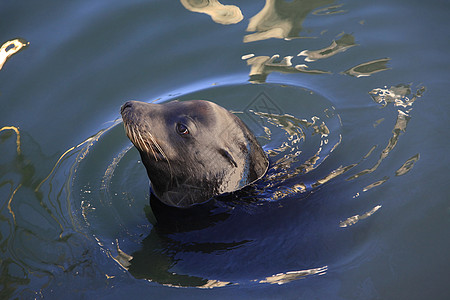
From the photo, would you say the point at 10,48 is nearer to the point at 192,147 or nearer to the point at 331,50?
the point at 192,147

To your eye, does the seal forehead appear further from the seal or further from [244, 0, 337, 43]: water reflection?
[244, 0, 337, 43]: water reflection

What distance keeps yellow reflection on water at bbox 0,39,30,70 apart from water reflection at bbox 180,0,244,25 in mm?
2238

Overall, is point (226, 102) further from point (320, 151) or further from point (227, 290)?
point (227, 290)

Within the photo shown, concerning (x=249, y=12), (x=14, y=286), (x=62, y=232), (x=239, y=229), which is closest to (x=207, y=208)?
(x=239, y=229)

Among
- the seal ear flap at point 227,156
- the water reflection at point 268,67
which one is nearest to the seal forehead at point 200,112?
the seal ear flap at point 227,156

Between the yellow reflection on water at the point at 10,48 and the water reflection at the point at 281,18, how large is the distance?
116 inches

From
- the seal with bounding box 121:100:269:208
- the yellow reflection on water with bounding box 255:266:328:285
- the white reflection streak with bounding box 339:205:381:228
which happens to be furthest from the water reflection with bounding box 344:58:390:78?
the yellow reflection on water with bounding box 255:266:328:285

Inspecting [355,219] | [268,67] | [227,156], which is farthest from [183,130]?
[268,67]

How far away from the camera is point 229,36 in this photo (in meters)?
7.21

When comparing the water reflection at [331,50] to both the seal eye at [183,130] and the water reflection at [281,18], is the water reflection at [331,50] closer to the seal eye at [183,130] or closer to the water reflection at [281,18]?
the water reflection at [281,18]

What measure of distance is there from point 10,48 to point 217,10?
2797 mm

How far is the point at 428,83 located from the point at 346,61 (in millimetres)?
1045

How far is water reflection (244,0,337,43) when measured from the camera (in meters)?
7.20

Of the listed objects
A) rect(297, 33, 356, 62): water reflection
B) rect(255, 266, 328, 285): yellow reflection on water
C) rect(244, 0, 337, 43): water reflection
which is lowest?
rect(255, 266, 328, 285): yellow reflection on water
